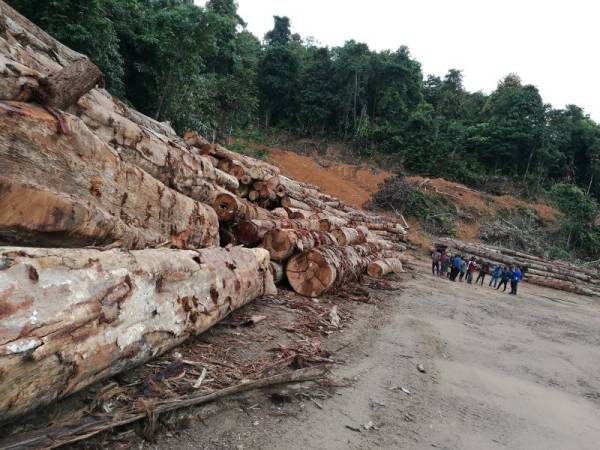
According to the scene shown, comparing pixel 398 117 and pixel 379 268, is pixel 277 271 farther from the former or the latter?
pixel 398 117

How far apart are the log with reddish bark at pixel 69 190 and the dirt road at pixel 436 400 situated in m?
2.05

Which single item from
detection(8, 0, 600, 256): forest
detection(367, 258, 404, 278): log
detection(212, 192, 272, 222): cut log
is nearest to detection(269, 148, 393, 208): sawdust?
detection(8, 0, 600, 256): forest

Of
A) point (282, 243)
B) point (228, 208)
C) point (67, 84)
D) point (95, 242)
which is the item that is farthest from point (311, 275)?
point (67, 84)

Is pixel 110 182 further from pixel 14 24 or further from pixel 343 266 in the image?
pixel 343 266

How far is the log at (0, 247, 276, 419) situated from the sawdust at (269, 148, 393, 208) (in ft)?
78.4

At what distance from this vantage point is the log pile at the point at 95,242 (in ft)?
6.97

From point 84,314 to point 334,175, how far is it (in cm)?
3032

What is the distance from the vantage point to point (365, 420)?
2.95 meters

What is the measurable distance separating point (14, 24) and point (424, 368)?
692cm

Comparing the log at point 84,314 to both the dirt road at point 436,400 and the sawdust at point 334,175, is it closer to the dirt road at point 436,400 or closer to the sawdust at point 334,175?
the dirt road at point 436,400

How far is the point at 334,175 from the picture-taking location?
32.0 meters

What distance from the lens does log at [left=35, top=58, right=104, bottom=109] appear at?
3643 mm

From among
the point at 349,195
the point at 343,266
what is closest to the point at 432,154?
the point at 349,195

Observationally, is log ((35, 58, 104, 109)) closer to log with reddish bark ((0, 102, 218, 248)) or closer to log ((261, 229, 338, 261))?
log with reddish bark ((0, 102, 218, 248))
